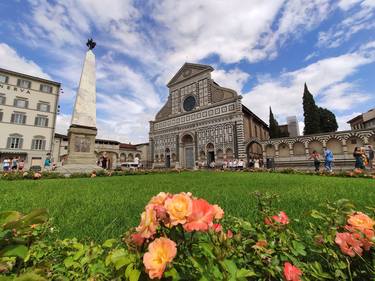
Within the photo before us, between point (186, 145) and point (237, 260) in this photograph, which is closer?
point (237, 260)

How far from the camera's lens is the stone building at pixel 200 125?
3091cm

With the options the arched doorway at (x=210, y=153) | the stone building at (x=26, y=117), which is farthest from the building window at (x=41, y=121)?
the arched doorway at (x=210, y=153)

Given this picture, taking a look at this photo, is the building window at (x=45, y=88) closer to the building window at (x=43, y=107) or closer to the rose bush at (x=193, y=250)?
the building window at (x=43, y=107)

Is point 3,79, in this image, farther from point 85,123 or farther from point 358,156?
point 358,156

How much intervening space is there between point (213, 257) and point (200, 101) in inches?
Answer: 1413

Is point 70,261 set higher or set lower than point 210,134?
lower

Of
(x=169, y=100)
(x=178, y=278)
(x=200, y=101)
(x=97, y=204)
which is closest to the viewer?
(x=178, y=278)

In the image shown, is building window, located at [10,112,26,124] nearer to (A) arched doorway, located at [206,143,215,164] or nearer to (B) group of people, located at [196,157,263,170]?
(B) group of people, located at [196,157,263,170]

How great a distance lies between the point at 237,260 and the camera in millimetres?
1090

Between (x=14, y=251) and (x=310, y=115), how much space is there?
38785 mm

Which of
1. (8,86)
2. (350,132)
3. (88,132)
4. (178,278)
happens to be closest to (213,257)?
(178,278)

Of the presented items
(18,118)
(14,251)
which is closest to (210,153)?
(18,118)

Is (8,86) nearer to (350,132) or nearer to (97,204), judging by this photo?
(97,204)

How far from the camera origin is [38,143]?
31.5m
